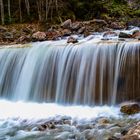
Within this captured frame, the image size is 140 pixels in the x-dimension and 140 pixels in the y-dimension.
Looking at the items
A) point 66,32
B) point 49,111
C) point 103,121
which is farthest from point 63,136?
point 66,32

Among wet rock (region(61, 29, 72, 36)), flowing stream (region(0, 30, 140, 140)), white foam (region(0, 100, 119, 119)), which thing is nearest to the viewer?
white foam (region(0, 100, 119, 119))

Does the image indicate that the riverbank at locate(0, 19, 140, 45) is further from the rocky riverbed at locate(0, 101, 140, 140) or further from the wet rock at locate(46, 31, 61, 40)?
the rocky riverbed at locate(0, 101, 140, 140)

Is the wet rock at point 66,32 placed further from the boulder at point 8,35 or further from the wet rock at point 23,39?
the boulder at point 8,35

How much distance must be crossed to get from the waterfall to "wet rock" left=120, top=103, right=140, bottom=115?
62 centimetres

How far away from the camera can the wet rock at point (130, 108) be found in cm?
973

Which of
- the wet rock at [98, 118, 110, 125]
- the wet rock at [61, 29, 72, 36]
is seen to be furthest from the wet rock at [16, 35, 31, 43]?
the wet rock at [98, 118, 110, 125]

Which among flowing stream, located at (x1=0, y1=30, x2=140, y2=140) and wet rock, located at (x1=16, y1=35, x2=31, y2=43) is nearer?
flowing stream, located at (x1=0, y1=30, x2=140, y2=140)

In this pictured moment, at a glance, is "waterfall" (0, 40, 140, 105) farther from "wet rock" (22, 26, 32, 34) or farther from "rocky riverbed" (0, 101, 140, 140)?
"wet rock" (22, 26, 32, 34)

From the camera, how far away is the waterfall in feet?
36.1

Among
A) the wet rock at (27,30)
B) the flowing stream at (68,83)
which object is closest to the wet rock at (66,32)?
the wet rock at (27,30)

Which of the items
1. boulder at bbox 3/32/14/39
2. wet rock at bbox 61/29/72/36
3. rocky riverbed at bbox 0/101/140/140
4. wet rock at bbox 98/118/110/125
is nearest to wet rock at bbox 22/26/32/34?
boulder at bbox 3/32/14/39

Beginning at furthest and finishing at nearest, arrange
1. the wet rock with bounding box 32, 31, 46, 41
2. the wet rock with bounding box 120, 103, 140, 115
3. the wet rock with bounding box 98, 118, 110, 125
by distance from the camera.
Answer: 1. the wet rock with bounding box 32, 31, 46, 41
2. the wet rock with bounding box 120, 103, 140, 115
3. the wet rock with bounding box 98, 118, 110, 125

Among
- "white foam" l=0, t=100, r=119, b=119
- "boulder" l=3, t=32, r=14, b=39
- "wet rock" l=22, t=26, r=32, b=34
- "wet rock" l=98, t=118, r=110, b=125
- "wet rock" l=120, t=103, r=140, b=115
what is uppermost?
"wet rock" l=22, t=26, r=32, b=34

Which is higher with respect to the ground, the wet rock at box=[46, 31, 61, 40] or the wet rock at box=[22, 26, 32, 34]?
the wet rock at box=[46, 31, 61, 40]
